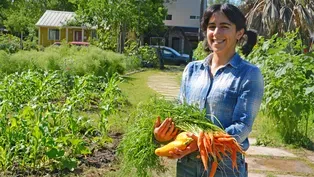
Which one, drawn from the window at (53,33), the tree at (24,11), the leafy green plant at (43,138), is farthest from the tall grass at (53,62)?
the tree at (24,11)

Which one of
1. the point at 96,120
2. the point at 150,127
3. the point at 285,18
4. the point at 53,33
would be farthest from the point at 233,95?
the point at 53,33

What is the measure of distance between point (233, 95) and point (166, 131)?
0.38 m

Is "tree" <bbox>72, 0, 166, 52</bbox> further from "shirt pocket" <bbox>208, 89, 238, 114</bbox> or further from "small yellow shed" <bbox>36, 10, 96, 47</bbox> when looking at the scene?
"shirt pocket" <bbox>208, 89, 238, 114</bbox>

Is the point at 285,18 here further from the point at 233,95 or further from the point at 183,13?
the point at 233,95

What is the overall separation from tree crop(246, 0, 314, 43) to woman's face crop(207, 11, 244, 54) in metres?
20.9

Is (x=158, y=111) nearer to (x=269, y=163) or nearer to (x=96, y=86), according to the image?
(x=269, y=163)

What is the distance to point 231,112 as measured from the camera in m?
2.19

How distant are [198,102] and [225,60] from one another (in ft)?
0.86

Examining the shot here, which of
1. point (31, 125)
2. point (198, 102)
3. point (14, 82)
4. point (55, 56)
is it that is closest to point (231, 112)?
point (198, 102)

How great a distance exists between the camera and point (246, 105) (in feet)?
6.95

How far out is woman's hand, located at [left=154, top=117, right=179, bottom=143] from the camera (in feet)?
6.87

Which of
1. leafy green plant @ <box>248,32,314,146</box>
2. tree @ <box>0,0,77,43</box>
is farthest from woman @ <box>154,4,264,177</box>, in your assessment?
tree @ <box>0,0,77,43</box>

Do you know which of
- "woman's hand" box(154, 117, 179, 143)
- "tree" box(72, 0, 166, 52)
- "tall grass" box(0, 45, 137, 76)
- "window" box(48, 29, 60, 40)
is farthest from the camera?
"window" box(48, 29, 60, 40)

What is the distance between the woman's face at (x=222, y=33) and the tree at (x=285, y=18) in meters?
20.9
